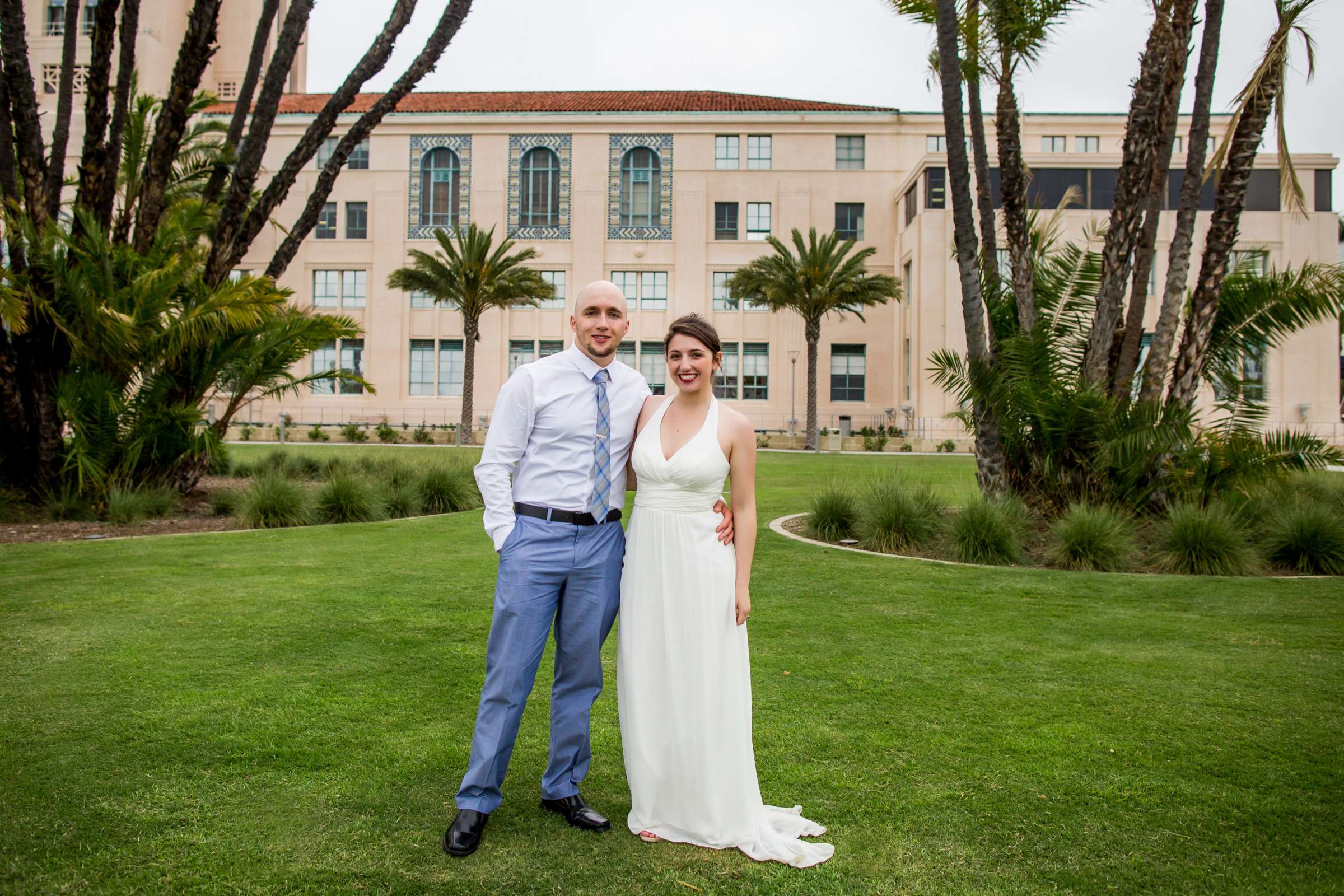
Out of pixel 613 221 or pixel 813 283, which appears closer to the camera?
pixel 813 283

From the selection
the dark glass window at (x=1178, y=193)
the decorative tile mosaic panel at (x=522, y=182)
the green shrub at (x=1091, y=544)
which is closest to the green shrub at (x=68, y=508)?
the green shrub at (x=1091, y=544)

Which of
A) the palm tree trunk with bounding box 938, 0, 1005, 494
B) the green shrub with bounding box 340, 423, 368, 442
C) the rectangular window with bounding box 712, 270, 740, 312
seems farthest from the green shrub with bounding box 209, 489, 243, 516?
the rectangular window with bounding box 712, 270, 740, 312

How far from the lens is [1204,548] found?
915 cm

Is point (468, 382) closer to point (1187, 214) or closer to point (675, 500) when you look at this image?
point (1187, 214)

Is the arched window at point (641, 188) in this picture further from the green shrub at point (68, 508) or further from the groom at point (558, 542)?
the groom at point (558, 542)

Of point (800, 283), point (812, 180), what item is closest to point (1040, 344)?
point (800, 283)

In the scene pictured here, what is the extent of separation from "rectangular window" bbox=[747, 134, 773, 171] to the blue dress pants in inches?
1793

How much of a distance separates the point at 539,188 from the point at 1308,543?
137ft

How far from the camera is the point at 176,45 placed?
46.9 metres

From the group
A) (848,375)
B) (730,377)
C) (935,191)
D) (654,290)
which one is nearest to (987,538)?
(935,191)

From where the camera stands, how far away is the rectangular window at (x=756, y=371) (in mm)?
46000

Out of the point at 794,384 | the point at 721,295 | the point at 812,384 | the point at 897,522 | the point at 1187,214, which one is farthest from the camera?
the point at 721,295

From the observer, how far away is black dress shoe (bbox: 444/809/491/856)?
3.22 metres

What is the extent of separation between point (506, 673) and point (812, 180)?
45423mm
